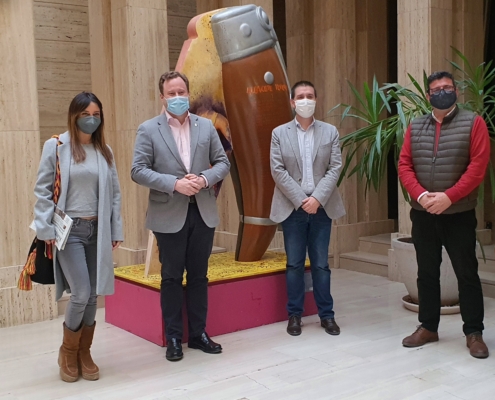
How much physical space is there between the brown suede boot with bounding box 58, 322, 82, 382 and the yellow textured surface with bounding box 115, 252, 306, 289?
2.50ft

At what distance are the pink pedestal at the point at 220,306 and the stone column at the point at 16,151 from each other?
685 mm

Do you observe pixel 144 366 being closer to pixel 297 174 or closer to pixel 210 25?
pixel 297 174

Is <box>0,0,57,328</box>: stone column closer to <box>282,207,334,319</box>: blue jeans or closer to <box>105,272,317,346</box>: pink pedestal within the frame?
<box>105,272,317,346</box>: pink pedestal

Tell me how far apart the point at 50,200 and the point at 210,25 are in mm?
1786

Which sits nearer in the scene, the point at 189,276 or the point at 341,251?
the point at 189,276

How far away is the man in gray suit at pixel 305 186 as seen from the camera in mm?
4266

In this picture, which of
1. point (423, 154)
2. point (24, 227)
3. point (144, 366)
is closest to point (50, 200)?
point (144, 366)

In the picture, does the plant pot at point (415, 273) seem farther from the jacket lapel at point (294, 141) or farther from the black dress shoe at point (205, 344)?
the black dress shoe at point (205, 344)

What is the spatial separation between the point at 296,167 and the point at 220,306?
101 centimetres

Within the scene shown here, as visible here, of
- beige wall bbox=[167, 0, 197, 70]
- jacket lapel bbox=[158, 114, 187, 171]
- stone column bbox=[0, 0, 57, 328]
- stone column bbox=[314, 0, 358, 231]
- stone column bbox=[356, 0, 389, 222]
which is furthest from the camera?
beige wall bbox=[167, 0, 197, 70]

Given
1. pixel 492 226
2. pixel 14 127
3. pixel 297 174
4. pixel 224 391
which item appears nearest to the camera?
pixel 224 391

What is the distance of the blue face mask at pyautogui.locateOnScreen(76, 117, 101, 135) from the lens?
3.42 meters

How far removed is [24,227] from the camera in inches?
188

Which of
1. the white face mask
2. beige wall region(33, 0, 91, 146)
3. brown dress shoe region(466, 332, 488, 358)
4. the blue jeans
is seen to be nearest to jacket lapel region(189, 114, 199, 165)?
the white face mask
